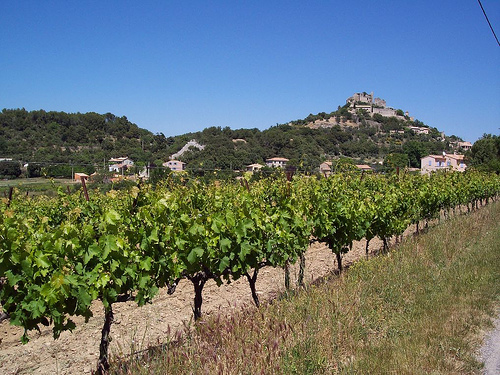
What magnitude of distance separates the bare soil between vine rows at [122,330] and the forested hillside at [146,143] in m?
22.6

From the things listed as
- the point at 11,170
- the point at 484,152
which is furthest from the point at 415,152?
the point at 11,170

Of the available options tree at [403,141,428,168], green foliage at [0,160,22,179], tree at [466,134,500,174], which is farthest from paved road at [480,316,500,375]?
tree at [403,141,428,168]

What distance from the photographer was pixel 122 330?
457 cm

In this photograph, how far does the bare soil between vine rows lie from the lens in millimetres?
3881

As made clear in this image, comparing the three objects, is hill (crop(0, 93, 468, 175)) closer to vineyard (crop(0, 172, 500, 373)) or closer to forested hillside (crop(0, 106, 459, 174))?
forested hillside (crop(0, 106, 459, 174))

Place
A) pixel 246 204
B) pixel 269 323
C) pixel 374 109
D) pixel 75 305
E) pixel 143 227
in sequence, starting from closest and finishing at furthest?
pixel 75 305, pixel 269 323, pixel 143 227, pixel 246 204, pixel 374 109

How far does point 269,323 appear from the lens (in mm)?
2959

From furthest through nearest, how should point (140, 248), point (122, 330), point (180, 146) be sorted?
point (180, 146) < point (122, 330) < point (140, 248)

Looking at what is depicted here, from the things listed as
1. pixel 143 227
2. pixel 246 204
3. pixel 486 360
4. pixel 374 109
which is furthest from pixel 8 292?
pixel 374 109

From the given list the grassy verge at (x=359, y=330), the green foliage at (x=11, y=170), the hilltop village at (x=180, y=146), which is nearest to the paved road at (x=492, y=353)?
the grassy verge at (x=359, y=330)

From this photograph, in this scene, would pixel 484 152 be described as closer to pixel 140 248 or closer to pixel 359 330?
pixel 359 330

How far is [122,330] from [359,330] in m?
2.79

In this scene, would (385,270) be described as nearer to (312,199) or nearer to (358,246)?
(312,199)

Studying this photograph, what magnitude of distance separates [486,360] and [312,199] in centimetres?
274
